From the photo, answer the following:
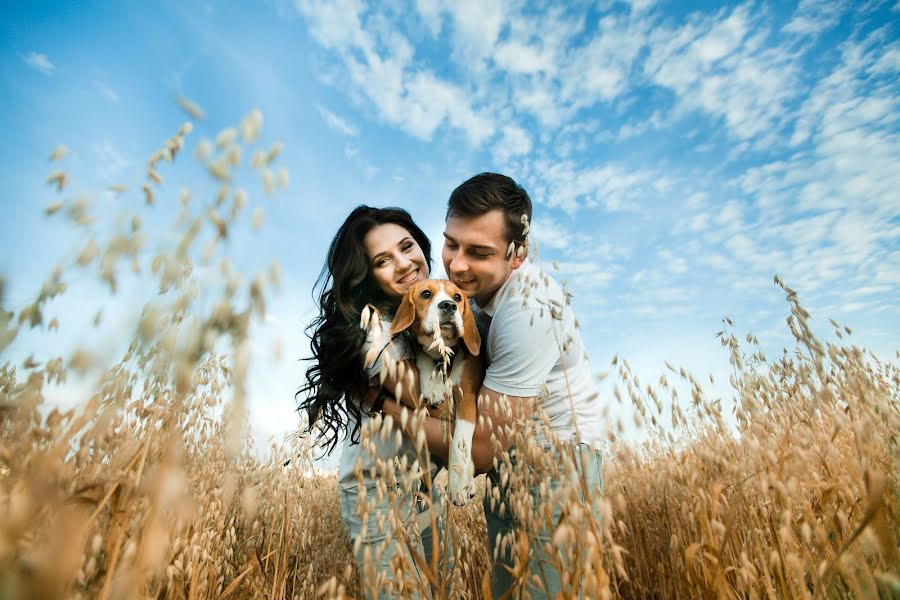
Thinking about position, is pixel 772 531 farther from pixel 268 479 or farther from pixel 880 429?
pixel 268 479

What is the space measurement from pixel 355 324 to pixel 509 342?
1.03 meters

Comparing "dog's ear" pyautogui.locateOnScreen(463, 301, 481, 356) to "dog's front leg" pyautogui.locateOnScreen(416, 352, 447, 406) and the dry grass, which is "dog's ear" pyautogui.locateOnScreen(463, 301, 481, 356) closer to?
"dog's front leg" pyautogui.locateOnScreen(416, 352, 447, 406)

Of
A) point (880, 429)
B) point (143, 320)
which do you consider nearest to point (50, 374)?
point (143, 320)

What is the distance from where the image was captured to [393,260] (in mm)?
3191

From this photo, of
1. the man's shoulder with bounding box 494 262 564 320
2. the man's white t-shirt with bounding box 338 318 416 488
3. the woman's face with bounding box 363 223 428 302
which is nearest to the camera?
the man's shoulder with bounding box 494 262 564 320

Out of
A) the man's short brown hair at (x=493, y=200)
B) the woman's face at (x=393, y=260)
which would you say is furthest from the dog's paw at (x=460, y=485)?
the woman's face at (x=393, y=260)

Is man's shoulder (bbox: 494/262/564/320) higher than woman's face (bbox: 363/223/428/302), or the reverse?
woman's face (bbox: 363/223/428/302)

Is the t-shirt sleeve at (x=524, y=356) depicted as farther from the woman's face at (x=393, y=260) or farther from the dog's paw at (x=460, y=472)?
the woman's face at (x=393, y=260)

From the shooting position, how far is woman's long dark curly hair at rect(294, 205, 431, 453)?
2.67 metres

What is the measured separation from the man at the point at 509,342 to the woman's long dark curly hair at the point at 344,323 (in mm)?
424

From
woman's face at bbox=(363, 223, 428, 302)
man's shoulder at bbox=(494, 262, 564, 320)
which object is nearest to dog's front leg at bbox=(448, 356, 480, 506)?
man's shoulder at bbox=(494, 262, 564, 320)

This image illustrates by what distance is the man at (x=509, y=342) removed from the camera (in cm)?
171

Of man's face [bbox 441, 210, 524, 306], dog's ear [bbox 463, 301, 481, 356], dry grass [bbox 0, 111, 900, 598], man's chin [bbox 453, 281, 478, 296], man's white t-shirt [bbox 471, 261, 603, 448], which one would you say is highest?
man's face [bbox 441, 210, 524, 306]

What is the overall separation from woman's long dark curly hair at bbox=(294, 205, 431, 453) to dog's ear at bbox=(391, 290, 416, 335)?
0.23 m
